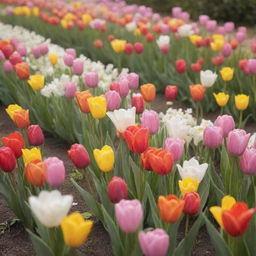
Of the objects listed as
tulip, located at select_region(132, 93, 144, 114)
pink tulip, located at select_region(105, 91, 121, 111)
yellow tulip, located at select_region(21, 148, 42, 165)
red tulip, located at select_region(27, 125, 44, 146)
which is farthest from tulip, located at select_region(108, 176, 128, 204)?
tulip, located at select_region(132, 93, 144, 114)

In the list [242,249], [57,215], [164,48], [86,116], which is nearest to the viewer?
A: [57,215]

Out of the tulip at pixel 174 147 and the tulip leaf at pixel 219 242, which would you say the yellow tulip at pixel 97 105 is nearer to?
the tulip at pixel 174 147

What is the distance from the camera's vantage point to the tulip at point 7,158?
7.34ft

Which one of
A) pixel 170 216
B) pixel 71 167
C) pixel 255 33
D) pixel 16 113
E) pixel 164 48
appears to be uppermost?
pixel 170 216

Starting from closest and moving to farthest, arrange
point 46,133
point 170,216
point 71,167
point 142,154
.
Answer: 1. point 170,216
2. point 142,154
3. point 71,167
4. point 46,133

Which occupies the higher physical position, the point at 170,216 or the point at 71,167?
the point at 170,216

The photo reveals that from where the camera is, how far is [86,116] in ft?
11.1

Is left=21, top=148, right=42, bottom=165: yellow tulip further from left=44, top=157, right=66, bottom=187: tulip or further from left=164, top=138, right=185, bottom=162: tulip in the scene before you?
left=164, top=138, right=185, bottom=162: tulip

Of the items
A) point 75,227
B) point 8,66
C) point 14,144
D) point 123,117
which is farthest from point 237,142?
point 8,66

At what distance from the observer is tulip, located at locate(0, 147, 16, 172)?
224 centimetres

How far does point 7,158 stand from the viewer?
2250 mm

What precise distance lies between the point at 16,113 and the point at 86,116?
2.25ft

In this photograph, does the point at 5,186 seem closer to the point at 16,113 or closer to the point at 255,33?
the point at 16,113

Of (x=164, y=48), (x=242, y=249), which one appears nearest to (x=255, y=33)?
(x=164, y=48)
